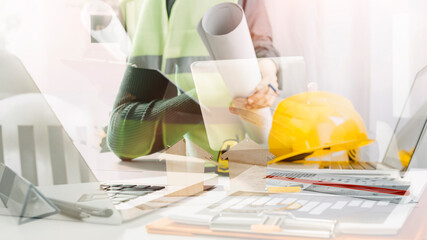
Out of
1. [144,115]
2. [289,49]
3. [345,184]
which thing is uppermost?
[289,49]

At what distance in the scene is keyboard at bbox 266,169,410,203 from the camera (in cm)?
52

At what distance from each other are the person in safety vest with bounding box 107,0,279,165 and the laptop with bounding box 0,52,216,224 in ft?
0.18

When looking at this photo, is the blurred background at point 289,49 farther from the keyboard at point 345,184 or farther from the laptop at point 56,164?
the keyboard at point 345,184

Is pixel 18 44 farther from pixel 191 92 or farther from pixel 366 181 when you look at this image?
pixel 366 181

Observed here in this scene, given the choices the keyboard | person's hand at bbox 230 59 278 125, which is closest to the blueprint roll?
person's hand at bbox 230 59 278 125

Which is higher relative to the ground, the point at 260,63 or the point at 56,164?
the point at 260,63

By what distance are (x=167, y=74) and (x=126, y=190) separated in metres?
0.19

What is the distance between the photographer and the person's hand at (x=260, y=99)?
→ 589 mm

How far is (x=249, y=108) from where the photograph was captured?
599mm

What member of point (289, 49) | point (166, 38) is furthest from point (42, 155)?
point (289, 49)

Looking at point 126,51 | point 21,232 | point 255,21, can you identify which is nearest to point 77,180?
point 21,232

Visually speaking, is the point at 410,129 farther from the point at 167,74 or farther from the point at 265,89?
the point at 167,74

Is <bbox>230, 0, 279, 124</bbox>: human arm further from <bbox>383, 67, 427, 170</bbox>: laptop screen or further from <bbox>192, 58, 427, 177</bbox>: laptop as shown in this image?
<bbox>383, 67, 427, 170</bbox>: laptop screen

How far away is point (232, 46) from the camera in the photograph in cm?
53
